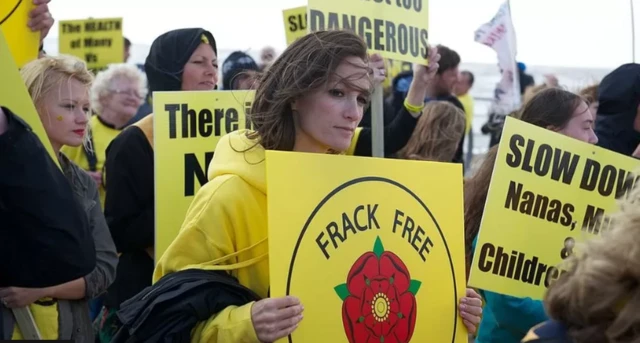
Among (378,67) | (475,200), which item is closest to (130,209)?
(378,67)

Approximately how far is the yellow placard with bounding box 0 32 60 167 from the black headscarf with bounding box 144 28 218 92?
2601 mm

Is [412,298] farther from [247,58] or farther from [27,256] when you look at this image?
[247,58]

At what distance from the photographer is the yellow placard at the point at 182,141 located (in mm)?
4082

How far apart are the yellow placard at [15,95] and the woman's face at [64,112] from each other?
1546mm

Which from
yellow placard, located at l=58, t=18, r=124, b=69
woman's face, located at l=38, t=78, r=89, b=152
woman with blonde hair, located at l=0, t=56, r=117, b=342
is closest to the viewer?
woman with blonde hair, located at l=0, t=56, r=117, b=342

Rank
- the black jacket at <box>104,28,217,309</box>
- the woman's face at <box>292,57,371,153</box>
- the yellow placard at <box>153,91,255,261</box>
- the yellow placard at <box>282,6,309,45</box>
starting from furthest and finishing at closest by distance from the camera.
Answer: the yellow placard at <box>282,6,309,45</box>, the black jacket at <box>104,28,217,309</box>, the yellow placard at <box>153,91,255,261</box>, the woman's face at <box>292,57,371,153</box>

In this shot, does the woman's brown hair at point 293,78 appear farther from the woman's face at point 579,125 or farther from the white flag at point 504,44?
the white flag at point 504,44

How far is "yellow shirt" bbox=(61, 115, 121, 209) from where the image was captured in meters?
6.52

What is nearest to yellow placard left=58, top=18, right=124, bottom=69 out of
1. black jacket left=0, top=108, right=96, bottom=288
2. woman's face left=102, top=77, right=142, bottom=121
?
woman's face left=102, top=77, right=142, bottom=121

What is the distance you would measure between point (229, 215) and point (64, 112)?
1.43 metres

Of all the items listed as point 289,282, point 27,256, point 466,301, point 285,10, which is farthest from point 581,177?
point 285,10

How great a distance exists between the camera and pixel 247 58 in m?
5.87

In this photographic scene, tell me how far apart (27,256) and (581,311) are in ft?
3.49

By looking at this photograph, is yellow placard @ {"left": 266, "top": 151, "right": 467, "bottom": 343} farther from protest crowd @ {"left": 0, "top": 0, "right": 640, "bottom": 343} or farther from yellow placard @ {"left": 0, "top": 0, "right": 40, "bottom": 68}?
yellow placard @ {"left": 0, "top": 0, "right": 40, "bottom": 68}
